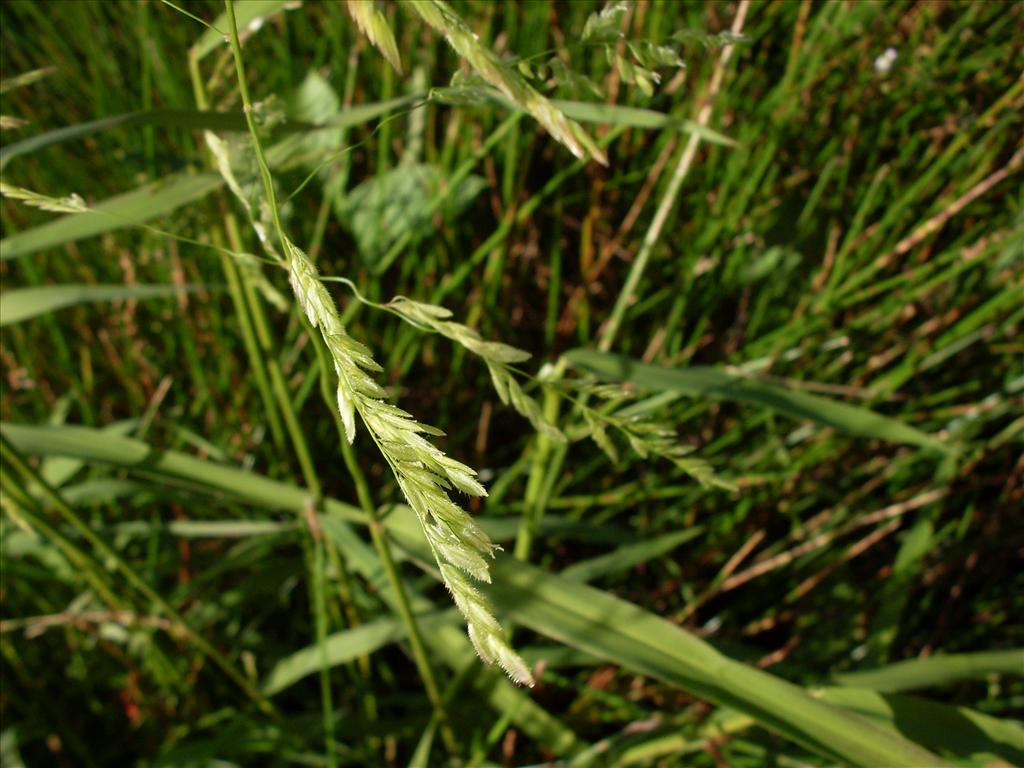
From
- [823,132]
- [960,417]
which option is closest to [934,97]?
[823,132]

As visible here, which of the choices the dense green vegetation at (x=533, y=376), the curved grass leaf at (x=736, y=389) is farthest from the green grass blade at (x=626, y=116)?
the curved grass leaf at (x=736, y=389)

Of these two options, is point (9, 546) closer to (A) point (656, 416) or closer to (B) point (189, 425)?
(B) point (189, 425)

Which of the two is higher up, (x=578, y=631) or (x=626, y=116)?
(x=626, y=116)

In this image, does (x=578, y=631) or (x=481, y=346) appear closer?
(x=481, y=346)

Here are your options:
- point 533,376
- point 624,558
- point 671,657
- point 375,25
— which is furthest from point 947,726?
point 375,25

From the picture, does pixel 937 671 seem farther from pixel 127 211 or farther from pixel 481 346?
pixel 127 211

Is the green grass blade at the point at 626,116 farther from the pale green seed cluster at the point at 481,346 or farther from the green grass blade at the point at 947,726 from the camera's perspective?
the green grass blade at the point at 947,726

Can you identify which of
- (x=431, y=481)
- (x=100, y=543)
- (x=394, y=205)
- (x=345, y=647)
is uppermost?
(x=431, y=481)
